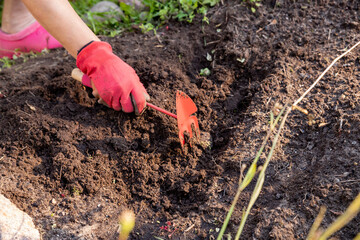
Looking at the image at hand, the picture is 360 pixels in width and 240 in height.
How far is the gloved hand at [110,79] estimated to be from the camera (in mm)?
2182

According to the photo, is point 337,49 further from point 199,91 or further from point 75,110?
point 75,110

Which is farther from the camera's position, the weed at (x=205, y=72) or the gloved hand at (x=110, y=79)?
the weed at (x=205, y=72)

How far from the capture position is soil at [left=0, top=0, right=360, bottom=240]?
6.05ft

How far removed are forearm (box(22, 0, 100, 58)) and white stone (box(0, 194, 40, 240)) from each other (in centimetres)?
101

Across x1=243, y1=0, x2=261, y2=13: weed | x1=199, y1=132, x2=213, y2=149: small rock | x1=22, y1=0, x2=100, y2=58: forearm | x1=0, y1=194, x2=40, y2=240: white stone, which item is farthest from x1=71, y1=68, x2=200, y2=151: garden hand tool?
x1=243, y1=0, x2=261, y2=13: weed

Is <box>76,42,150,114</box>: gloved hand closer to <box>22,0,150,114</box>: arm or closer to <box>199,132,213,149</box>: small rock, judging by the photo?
<box>22,0,150,114</box>: arm

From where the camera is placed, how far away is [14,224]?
5.49ft

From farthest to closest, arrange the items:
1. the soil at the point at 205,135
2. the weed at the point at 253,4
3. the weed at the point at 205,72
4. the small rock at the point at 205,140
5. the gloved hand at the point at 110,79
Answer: the weed at the point at 253,4 → the weed at the point at 205,72 → the small rock at the point at 205,140 → the gloved hand at the point at 110,79 → the soil at the point at 205,135

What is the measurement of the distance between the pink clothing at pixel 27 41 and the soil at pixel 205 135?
465mm

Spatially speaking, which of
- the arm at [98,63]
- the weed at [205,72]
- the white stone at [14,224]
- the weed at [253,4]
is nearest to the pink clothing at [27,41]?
the arm at [98,63]

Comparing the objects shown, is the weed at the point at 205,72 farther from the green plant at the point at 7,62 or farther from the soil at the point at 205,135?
the green plant at the point at 7,62

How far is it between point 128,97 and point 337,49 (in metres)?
1.57

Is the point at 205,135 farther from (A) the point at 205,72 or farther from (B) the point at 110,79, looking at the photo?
(B) the point at 110,79

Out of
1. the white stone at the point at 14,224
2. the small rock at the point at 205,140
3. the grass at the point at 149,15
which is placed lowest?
the small rock at the point at 205,140
